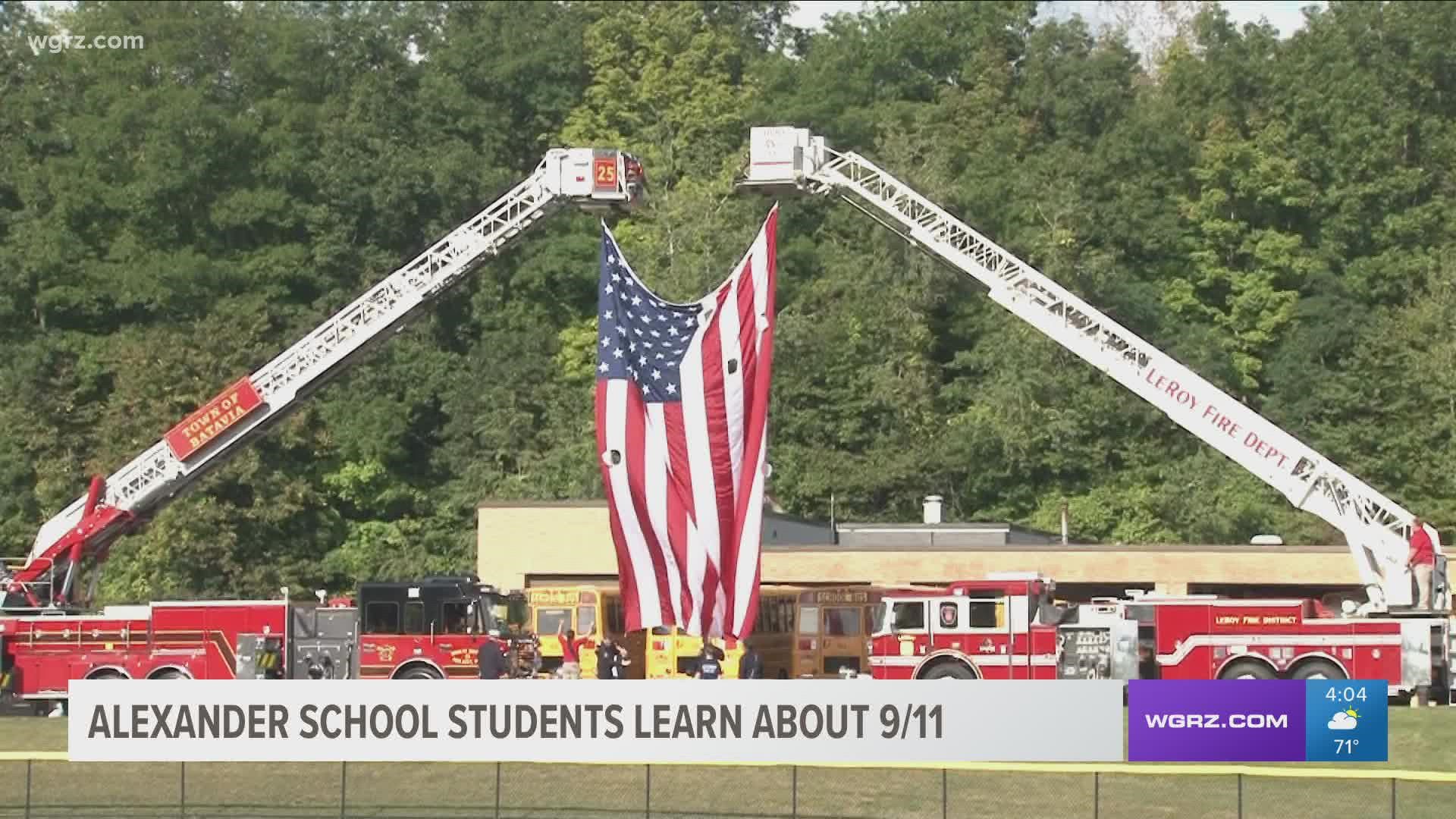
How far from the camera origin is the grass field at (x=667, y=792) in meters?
30.5

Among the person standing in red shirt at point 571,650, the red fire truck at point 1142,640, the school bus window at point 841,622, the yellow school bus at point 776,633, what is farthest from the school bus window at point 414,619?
the red fire truck at point 1142,640

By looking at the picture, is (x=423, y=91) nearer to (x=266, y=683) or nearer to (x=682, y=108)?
(x=682, y=108)

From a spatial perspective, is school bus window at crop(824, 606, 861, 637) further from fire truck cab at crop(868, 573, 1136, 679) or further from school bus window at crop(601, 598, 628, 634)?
school bus window at crop(601, 598, 628, 634)

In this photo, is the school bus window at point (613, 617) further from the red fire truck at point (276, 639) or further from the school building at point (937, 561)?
the school building at point (937, 561)

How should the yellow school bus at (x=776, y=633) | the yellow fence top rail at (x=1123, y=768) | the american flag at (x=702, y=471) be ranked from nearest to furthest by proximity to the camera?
the yellow fence top rail at (x=1123, y=768), the american flag at (x=702, y=471), the yellow school bus at (x=776, y=633)

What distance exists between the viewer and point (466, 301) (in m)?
91.9

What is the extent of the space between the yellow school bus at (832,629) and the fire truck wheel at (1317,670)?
7836 millimetres

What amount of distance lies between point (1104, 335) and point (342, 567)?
38895 mm

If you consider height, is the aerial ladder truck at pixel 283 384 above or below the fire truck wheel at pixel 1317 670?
above

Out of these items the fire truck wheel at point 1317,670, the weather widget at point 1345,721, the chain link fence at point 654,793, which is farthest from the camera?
the fire truck wheel at point 1317,670

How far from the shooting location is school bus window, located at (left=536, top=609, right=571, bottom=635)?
42969 millimetres

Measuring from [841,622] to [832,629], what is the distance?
0.68ft

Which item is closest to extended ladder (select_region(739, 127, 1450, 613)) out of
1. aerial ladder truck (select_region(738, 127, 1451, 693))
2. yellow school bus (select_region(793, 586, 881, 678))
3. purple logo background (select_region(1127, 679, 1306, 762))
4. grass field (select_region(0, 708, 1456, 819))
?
aerial ladder truck (select_region(738, 127, 1451, 693))

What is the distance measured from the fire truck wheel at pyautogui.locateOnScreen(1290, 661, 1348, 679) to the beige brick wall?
1510 cm
